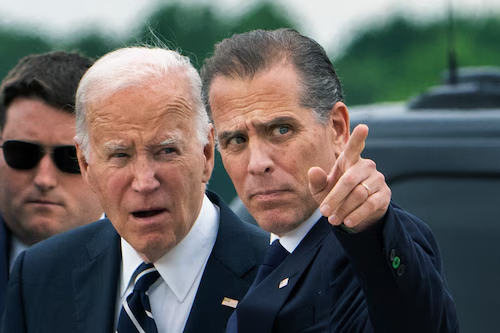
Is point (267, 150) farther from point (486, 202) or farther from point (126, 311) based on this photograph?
point (486, 202)

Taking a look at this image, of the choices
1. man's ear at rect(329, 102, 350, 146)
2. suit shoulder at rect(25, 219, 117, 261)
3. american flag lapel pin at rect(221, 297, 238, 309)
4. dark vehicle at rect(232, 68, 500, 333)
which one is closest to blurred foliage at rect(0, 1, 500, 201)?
dark vehicle at rect(232, 68, 500, 333)

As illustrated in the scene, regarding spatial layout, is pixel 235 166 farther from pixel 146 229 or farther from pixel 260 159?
pixel 146 229

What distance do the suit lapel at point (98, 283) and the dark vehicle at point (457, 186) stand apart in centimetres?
110

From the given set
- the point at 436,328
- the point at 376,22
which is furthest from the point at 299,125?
the point at 376,22

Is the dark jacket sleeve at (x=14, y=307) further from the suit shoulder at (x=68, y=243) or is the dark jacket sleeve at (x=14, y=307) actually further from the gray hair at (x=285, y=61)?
the gray hair at (x=285, y=61)

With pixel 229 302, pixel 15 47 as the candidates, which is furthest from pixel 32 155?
pixel 15 47

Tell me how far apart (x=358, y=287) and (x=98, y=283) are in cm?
105

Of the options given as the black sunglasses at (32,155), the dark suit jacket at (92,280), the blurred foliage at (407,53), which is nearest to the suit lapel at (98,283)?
the dark suit jacket at (92,280)

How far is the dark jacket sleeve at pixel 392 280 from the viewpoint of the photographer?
7.32 ft

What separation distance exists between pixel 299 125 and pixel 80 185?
131 centimetres

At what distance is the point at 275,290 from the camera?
255 centimetres

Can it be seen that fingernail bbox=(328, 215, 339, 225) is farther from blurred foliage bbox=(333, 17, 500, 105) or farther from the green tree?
blurred foliage bbox=(333, 17, 500, 105)

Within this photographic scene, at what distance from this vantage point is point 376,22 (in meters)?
14.4

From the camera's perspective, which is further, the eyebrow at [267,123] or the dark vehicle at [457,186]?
the dark vehicle at [457,186]
